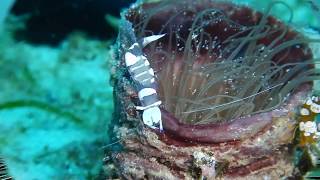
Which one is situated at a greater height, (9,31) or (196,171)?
(9,31)

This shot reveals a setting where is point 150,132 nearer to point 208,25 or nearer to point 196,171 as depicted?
point 196,171

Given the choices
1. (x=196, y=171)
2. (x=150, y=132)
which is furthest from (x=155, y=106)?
(x=196, y=171)

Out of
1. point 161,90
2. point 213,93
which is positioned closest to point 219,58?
point 213,93

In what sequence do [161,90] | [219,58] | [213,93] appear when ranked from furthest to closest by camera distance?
[219,58], [213,93], [161,90]

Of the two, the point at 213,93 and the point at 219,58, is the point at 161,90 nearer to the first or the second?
the point at 213,93

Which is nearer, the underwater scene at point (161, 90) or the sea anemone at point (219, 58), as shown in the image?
the underwater scene at point (161, 90)

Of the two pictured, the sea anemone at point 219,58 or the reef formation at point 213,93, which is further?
the sea anemone at point 219,58
